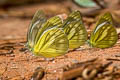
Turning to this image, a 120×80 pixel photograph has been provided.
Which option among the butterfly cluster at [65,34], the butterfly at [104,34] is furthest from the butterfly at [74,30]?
the butterfly at [104,34]

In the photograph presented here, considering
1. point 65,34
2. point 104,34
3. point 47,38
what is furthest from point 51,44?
point 104,34

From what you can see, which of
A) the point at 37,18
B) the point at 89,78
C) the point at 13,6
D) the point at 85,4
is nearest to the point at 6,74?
the point at 37,18

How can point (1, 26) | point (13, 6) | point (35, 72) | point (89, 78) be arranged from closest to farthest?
point (89, 78) < point (35, 72) < point (1, 26) < point (13, 6)

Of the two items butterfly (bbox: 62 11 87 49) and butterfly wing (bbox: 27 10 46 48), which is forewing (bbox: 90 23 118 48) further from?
butterfly wing (bbox: 27 10 46 48)

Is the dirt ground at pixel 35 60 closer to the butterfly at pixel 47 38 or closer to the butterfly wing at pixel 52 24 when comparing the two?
the butterfly at pixel 47 38

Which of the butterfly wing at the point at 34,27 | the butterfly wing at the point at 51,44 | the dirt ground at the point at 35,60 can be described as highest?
the butterfly wing at the point at 34,27

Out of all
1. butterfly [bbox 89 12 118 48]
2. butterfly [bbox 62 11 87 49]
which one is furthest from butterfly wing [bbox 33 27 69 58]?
butterfly [bbox 89 12 118 48]

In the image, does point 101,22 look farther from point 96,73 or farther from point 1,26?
point 1,26
